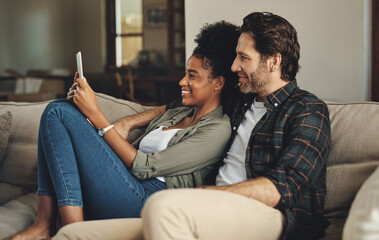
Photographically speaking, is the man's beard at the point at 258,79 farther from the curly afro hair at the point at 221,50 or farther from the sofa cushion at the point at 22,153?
the sofa cushion at the point at 22,153

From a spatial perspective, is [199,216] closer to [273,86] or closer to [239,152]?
[239,152]

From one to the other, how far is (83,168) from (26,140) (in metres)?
0.67

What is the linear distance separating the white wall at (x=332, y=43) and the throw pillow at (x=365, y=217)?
0.97 metres

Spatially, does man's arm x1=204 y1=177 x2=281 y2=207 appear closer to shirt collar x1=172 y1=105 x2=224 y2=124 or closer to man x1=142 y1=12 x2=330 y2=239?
man x1=142 y1=12 x2=330 y2=239

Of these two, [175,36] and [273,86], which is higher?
[175,36]

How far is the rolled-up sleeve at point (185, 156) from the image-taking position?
1530mm

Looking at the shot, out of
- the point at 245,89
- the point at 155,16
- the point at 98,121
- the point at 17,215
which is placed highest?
the point at 155,16

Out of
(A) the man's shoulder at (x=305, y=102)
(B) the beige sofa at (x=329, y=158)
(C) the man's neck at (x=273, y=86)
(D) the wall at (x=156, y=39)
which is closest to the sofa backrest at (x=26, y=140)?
(B) the beige sofa at (x=329, y=158)

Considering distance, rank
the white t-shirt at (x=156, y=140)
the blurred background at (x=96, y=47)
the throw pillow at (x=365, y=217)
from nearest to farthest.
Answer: the throw pillow at (x=365, y=217)
the white t-shirt at (x=156, y=140)
the blurred background at (x=96, y=47)

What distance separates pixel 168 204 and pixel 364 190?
20.1 inches

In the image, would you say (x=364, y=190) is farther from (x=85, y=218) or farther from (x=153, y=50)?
(x=153, y=50)

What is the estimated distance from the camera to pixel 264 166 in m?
1.46

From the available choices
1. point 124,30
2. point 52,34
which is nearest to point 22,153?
point 124,30

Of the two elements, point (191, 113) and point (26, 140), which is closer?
point (191, 113)
